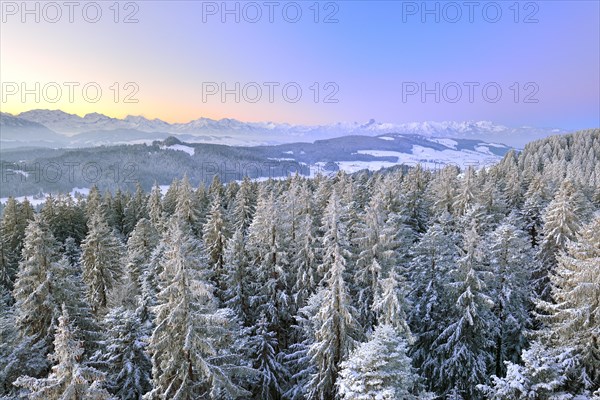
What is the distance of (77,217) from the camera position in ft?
159

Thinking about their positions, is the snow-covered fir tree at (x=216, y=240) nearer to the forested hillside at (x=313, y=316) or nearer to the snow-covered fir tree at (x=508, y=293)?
the forested hillside at (x=313, y=316)

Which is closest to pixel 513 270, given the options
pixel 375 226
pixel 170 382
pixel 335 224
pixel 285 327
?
pixel 375 226

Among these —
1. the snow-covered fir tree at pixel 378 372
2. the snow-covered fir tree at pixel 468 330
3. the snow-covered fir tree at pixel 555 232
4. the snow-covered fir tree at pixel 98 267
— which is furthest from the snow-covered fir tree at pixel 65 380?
the snow-covered fir tree at pixel 555 232

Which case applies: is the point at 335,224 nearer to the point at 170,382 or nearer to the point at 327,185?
the point at 170,382

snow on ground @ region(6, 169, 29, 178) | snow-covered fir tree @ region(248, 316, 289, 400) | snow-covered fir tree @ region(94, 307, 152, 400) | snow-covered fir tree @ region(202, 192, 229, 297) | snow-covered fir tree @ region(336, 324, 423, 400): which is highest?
snow on ground @ region(6, 169, 29, 178)

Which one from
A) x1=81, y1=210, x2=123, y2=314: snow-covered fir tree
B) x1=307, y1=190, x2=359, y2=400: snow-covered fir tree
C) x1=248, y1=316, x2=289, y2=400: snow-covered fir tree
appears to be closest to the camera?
x1=307, y1=190, x2=359, y2=400: snow-covered fir tree

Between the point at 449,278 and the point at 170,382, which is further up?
the point at 449,278

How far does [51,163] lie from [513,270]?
218 m

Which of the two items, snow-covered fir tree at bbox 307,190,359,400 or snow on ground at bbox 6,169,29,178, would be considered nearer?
snow-covered fir tree at bbox 307,190,359,400

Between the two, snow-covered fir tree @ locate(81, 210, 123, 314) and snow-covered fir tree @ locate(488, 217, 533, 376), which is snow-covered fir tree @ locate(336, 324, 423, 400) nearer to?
snow-covered fir tree @ locate(488, 217, 533, 376)

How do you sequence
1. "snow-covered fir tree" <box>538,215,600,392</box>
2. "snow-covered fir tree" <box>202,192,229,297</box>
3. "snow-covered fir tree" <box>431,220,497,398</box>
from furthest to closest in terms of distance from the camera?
"snow-covered fir tree" <box>202,192,229,297</box>
"snow-covered fir tree" <box>431,220,497,398</box>
"snow-covered fir tree" <box>538,215,600,392</box>

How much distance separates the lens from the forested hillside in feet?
42.8

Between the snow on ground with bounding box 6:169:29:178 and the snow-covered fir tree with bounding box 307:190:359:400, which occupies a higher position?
the snow on ground with bounding box 6:169:29:178

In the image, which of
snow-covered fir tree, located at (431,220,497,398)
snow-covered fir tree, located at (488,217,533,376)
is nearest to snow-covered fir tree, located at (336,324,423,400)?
snow-covered fir tree, located at (431,220,497,398)
